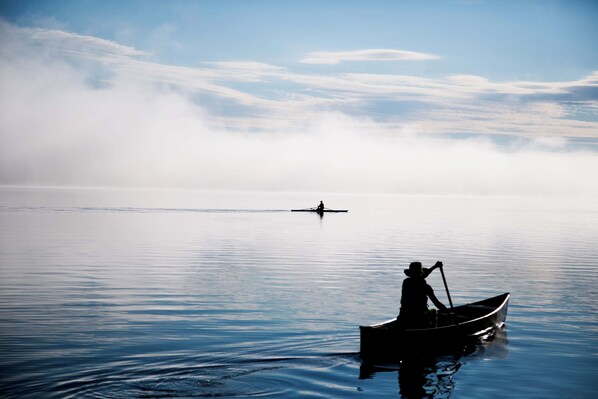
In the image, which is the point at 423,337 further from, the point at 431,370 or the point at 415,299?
the point at 431,370

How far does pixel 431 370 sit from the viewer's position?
1975cm

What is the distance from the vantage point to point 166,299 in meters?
30.8

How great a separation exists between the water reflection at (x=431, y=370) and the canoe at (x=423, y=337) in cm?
27

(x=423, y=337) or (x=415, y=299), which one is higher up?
(x=415, y=299)

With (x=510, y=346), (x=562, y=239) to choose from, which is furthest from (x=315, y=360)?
(x=562, y=239)

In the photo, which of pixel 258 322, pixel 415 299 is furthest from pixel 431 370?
pixel 258 322

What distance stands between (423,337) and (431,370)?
1335 millimetres

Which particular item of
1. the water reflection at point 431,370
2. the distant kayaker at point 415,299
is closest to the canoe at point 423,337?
the water reflection at point 431,370

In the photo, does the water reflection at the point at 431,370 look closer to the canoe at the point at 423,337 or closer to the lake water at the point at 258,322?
the lake water at the point at 258,322

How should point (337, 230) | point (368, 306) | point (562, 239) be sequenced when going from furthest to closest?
point (337, 230)
point (562, 239)
point (368, 306)

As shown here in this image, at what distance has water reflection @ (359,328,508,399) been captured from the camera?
17750 millimetres

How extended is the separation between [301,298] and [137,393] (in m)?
16.0

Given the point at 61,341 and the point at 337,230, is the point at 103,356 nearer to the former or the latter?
the point at 61,341

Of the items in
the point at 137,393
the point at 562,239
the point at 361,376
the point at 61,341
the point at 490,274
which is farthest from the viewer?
the point at 562,239
